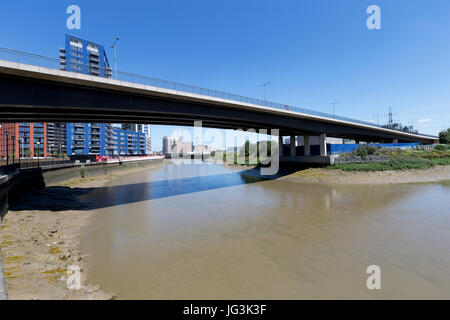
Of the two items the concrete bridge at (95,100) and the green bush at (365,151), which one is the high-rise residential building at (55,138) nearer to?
the concrete bridge at (95,100)

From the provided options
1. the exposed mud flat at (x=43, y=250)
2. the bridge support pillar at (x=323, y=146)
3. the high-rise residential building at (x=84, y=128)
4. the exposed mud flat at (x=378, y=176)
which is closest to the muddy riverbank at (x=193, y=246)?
the exposed mud flat at (x=43, y=250)

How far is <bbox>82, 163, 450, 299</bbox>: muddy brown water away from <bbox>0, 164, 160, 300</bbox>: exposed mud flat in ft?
2.27

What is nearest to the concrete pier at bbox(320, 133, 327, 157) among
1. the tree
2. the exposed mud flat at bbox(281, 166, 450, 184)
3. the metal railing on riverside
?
the exposed mud flat at bbox(281, 166, 450, 184)

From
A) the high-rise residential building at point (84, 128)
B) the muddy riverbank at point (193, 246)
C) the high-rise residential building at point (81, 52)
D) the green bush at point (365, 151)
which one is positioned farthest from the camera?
the high-rise residential building at point (84, 128)

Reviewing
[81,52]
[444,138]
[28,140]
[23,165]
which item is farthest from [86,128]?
[444,138]

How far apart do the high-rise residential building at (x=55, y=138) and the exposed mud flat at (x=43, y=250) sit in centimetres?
12416

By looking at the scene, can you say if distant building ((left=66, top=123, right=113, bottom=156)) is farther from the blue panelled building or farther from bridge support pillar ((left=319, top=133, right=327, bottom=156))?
bridge support pillar ((left=319, top=133, right=327, bottom=156))

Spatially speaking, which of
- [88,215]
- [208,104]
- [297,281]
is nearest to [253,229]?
[297,281]

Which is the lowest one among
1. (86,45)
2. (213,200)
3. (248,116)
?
(213,200)

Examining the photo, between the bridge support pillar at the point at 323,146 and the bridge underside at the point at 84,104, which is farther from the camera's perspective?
the bridge support pillar at the point at 323,146

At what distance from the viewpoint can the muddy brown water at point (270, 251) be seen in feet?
22.8
